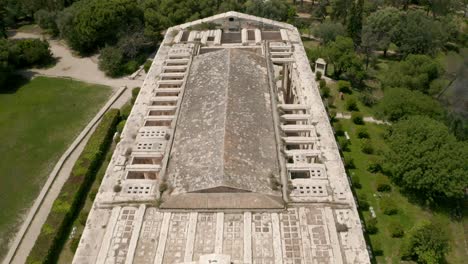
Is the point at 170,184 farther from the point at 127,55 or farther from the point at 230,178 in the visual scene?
the point at 127,55

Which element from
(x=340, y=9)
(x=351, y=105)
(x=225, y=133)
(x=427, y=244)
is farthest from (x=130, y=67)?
(x=427, y=244)

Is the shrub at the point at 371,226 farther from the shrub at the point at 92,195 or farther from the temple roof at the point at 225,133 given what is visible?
the shrub at the point at 92,195

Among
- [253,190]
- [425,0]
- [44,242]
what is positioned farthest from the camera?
[425,0]

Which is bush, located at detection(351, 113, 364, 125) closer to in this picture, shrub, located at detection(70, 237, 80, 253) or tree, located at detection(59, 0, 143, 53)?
shrub, located at detection(70, 237, 80, 253)

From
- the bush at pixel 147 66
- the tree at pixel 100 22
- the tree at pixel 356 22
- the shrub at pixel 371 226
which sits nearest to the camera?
the shrub at pixel 371 226

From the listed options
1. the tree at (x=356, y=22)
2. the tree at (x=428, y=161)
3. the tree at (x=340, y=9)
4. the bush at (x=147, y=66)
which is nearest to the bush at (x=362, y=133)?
the tree at (x=428, y=161)

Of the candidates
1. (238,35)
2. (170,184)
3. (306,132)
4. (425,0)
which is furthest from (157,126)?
(425,0)

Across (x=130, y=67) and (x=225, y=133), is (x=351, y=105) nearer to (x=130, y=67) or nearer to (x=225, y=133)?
(x=225, y=133)
